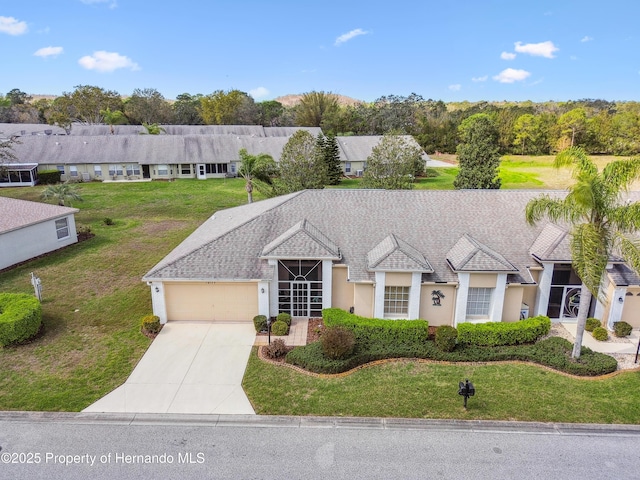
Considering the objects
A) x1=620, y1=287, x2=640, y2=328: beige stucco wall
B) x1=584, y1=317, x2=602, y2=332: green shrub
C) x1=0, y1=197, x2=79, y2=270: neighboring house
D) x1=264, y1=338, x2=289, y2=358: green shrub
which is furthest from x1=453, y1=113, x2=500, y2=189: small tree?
x1=0, y1=197, x2=79, y2=270: neighboring house

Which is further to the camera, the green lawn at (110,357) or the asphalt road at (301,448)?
the green lawn at (110,357)

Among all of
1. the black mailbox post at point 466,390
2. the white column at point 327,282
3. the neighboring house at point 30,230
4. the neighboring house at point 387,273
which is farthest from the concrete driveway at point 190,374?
the neighboring house at point 30,230

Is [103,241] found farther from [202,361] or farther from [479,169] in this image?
[479,169]

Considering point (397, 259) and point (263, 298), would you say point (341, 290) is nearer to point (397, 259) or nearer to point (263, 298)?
point (397, 259)

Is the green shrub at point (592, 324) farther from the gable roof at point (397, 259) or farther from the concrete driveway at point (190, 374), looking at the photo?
the concrete driveway at point (190, 374)

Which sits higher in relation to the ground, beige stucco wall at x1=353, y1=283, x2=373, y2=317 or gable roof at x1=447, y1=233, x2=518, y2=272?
gable roof at x1=447, y1=233, x2=518, y2=272

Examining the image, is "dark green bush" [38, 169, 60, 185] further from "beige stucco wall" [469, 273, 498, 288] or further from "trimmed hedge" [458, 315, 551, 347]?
"trimmed hedge" [458, 315, 551, 347]

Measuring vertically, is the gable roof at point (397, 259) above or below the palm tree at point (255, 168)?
below
